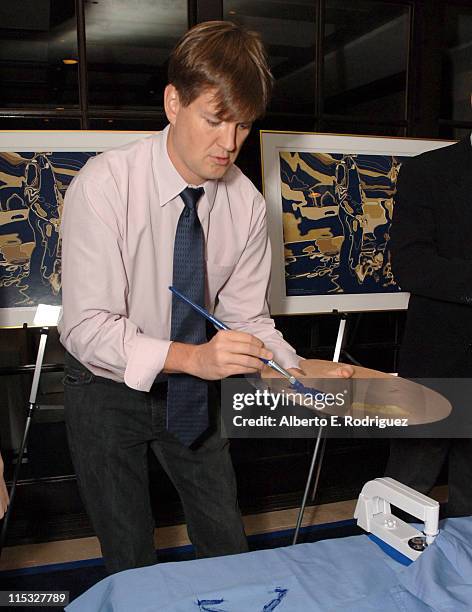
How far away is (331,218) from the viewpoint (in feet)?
8.11

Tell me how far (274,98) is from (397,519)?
196cm

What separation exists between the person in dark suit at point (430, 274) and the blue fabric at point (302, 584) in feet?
2.88

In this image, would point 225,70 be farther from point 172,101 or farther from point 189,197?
point 189,197

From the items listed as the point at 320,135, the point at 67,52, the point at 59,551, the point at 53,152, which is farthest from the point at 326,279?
the point at 59,551

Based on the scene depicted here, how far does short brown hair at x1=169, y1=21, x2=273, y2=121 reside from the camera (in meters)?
1.26

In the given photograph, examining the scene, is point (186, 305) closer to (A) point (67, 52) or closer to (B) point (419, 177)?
(B) point (419, 177)

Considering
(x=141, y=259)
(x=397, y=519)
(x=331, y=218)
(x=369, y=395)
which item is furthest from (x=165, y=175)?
(x=331, y=218)

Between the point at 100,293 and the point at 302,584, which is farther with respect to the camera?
the point at 100,293

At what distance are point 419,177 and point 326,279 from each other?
633mm

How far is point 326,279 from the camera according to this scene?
2471mm

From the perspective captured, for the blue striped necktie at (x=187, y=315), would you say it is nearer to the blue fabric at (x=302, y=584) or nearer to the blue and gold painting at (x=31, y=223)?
the blue fabric at (x=302, y=584)

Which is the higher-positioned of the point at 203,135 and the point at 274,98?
the point at 274,98

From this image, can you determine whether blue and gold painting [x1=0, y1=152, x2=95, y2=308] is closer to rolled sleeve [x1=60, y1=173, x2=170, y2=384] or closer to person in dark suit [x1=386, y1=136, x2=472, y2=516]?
rolled sleeve [x1=60, y1=173, x2=170, y2=384]

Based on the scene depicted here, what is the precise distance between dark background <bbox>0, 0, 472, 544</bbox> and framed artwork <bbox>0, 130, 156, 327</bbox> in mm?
310
